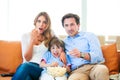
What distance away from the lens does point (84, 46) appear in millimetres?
2531

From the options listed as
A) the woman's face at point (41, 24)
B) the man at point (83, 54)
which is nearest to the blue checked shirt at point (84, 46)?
the man at point (83, 54)

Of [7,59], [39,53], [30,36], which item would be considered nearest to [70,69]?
[39,53]

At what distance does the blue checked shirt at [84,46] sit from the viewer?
243 centimetres

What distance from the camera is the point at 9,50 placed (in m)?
2.79

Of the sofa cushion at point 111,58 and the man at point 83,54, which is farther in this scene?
the sofa cushion at point 111,58

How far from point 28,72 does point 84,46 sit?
71 centimetres

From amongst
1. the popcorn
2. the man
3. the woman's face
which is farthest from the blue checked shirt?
the woman's face

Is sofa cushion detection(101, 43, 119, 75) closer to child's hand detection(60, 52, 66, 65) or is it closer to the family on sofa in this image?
the family on sofa

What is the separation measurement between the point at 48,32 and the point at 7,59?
24.4 inches

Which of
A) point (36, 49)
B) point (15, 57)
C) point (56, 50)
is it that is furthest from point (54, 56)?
point (15, 57)

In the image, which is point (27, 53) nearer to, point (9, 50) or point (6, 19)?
point (9, 50)

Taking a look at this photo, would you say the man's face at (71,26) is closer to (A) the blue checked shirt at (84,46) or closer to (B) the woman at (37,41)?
(A) the blue checked shirt at (84,46)

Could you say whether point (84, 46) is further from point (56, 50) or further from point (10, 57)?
point (10, 57)

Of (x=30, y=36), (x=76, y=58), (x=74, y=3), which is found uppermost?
(x=74, y=3)
